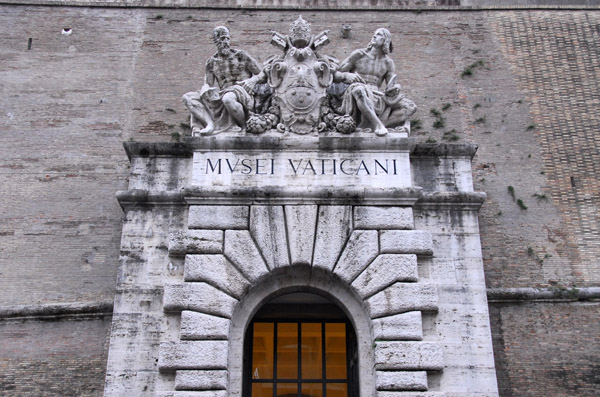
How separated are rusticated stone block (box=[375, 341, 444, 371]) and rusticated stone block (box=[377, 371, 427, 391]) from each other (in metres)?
0.06

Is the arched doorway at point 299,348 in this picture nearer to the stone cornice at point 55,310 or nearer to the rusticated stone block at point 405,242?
the rusticated stone block at point 405,242

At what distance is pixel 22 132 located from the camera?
11.5 metres

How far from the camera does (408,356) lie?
7730 mm

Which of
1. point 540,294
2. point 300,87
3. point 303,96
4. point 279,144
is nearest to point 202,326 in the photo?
point 279,144

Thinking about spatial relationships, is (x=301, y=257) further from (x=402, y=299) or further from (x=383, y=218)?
(x=402, y=299)

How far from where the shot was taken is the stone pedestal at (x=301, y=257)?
7.79m

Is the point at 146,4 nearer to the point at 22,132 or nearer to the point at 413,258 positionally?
the point at 22,132

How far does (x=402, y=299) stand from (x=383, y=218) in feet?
3.28

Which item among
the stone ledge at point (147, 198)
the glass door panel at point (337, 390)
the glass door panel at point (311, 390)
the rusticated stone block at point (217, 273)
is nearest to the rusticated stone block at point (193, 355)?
the rusticated stone block at point (217, 273)

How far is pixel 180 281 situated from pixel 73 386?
2.51 m

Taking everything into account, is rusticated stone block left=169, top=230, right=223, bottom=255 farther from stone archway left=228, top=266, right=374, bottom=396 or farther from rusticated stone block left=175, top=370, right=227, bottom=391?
rusticated stone block left=175, top=370, right=227, bottom=391

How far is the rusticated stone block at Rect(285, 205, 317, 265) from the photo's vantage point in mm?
8219

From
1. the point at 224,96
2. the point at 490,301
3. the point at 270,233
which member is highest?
the point at 224,96

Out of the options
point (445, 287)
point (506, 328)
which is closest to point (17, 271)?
point (445, 287)
